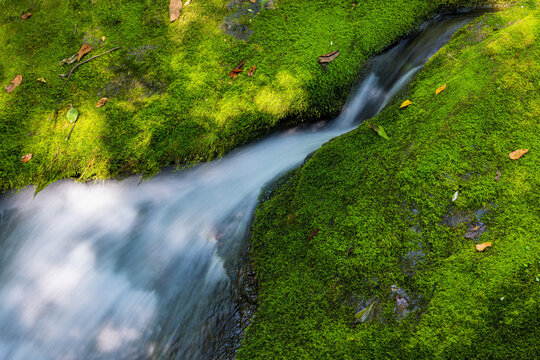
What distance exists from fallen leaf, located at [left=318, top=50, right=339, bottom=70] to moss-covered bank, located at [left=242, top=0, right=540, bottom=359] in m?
1.45

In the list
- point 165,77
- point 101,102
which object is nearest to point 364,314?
point 165,77

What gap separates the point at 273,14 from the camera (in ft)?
17.6

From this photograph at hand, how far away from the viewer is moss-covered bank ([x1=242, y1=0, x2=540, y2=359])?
2.62 m

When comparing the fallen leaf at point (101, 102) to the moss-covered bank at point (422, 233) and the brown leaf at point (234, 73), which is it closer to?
the brown leaf at point (234, 73)

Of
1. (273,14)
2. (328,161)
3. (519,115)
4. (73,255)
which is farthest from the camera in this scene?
(273,14)

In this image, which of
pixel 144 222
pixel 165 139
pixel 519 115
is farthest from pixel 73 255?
pixel 519 115

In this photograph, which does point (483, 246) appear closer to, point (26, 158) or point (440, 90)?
point (440, 90)

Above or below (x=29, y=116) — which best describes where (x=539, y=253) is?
below

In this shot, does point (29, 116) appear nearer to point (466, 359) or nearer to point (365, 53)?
point (365, 53)

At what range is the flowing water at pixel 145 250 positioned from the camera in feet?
12.8

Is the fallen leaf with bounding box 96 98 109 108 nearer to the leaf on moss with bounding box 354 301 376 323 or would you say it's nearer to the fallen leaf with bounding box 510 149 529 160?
the leaf on moss with bounding box 354 301 376 323

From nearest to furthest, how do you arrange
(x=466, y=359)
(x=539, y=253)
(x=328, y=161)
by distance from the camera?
(x=466, y=359) < (x=539, y=253) < (x=328, y=161)

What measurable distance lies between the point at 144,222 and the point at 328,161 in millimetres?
2670

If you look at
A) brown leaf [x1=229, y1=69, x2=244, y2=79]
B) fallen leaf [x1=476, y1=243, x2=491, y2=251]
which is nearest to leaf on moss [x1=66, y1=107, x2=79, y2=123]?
brown leaf [x1=229, y1=69, x2=244, y2=79]
